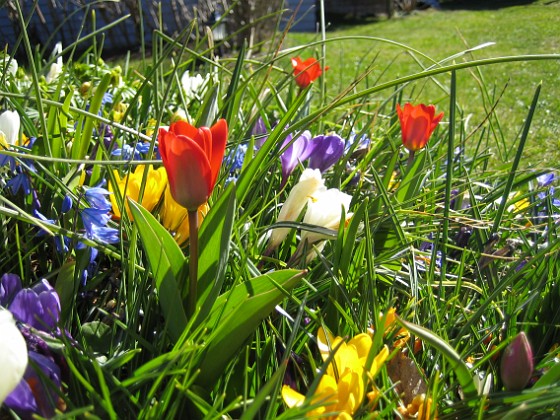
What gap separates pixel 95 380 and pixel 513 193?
91 cm

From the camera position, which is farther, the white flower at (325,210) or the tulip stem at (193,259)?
the white flower at (325,210)

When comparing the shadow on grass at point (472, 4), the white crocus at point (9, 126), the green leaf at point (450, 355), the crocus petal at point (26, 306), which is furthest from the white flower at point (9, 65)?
the shadow on grass at point (472, 4)

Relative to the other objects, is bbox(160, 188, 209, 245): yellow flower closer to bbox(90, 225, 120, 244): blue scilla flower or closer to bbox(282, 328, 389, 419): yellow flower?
bbox(90, 225, 120, 244): blue scilla flower

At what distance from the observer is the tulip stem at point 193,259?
56 cm

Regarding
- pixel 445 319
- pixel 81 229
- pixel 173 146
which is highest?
pixel 173 146

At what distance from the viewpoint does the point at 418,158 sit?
0.97 metres

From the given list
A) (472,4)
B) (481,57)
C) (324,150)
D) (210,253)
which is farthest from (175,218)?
(472,4)

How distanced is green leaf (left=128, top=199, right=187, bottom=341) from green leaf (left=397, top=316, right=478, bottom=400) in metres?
0.20

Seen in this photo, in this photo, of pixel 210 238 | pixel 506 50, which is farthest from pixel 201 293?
pixel 506 50

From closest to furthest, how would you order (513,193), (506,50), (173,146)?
(173,146)
(513,193)
(506,50)

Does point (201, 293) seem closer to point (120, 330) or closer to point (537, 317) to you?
point (120, 330)

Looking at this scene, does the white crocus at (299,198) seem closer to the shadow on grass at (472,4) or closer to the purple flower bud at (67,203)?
the purple flower bud at (67,203)

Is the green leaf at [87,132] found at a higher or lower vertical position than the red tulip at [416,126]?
higher

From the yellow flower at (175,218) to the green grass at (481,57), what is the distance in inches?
11.8
